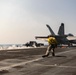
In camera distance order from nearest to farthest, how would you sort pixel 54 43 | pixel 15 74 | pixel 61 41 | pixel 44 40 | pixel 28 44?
pixel 15 74 → pixel 54 43 → pixel 28 44 → pixel 61 41 → pixel 44 40

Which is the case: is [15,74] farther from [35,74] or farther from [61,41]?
[61,41]

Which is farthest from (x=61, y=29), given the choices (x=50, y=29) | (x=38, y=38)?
(x=38, y=38)

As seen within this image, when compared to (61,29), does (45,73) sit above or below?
below

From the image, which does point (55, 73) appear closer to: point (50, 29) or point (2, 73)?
point (2, 73)

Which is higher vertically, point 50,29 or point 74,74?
point 50,29

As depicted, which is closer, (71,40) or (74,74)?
(74,74)

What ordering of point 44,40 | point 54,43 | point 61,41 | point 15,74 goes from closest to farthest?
point 15,74 < point 54,43 < point 61,41 < point 44,40

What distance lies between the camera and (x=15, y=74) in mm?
9469

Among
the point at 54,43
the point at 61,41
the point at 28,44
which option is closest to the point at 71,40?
the point at 61,41

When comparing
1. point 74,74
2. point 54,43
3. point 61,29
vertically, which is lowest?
point 74,74

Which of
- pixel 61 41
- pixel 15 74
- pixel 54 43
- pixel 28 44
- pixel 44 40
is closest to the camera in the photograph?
pixel 15 74

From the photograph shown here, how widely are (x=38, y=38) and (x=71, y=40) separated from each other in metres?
14.9

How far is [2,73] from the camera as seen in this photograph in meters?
9.81

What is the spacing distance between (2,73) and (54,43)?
13049 millimetres
